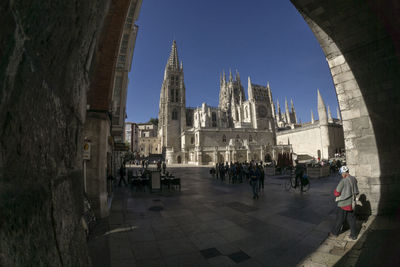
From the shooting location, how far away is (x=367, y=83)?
5.27 meters

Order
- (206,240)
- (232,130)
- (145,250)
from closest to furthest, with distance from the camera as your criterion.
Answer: (145,250), (206,240), (232,130)

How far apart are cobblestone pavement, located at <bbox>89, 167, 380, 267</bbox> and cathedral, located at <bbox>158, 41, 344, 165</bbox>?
38365 millimetres

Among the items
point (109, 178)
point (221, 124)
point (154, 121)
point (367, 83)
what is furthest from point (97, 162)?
point (154, 121)

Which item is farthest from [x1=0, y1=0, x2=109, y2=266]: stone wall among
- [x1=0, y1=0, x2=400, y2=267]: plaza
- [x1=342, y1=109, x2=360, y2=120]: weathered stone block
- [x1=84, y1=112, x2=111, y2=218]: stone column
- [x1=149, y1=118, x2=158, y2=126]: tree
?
[x1=149, y1=118, x2=158, y2=126]: tree

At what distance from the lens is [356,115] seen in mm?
5520

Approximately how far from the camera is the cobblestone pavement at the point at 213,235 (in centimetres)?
362

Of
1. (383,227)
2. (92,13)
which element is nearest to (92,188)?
(92,13)

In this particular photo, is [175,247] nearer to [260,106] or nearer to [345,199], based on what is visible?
[345,199]

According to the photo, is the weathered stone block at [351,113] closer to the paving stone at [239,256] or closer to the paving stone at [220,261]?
the paving stone at [239,256]

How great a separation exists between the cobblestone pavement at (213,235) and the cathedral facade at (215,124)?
38.4 metres

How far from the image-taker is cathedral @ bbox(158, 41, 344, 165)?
4788 centimetres

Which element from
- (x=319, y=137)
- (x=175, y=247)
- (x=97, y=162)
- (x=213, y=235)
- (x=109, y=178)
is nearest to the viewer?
(x=175, y=247)

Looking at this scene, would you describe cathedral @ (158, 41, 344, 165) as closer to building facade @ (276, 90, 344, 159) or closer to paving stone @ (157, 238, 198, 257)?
building facade @ (276, 90, 344, 159)

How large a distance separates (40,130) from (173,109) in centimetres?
6272
